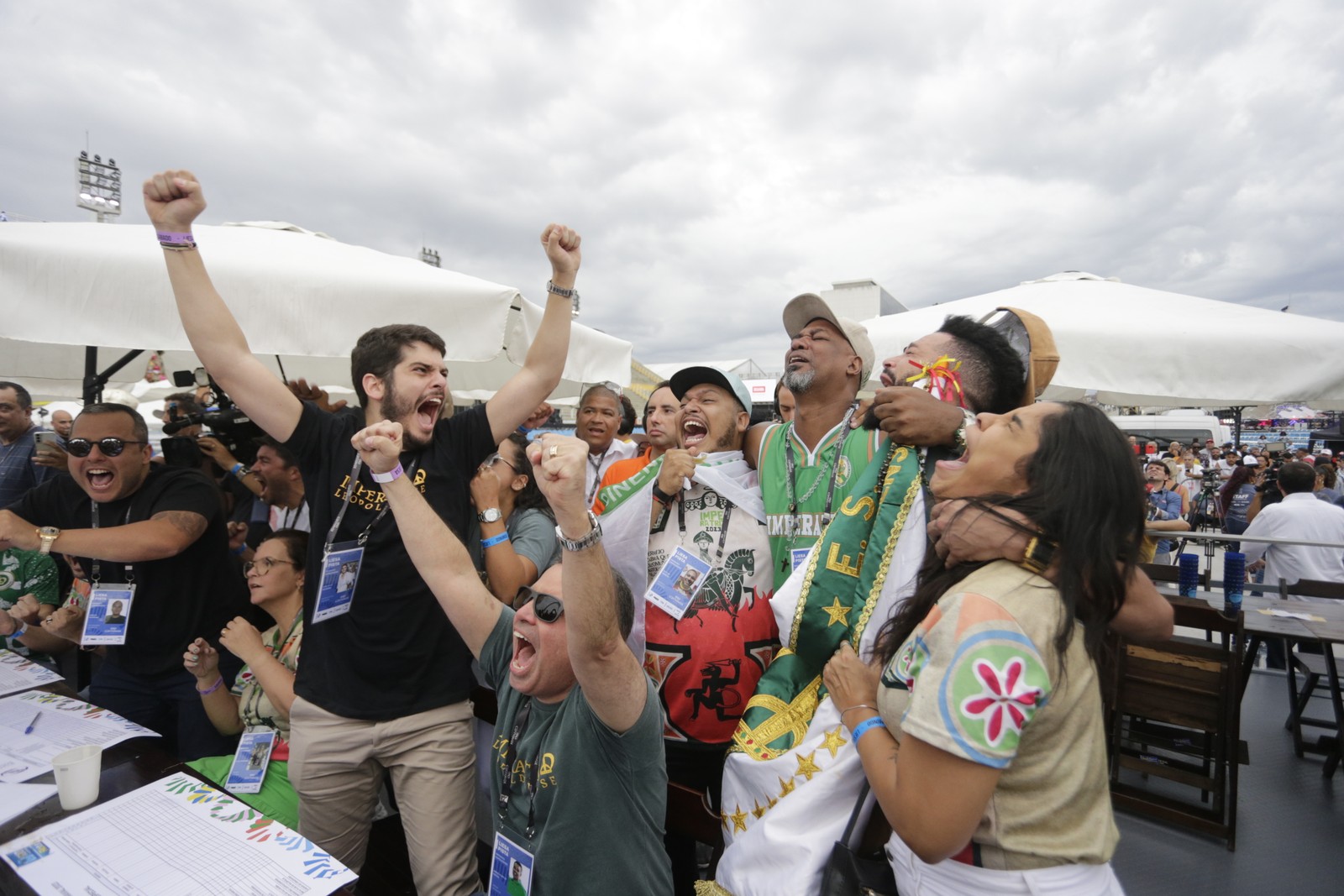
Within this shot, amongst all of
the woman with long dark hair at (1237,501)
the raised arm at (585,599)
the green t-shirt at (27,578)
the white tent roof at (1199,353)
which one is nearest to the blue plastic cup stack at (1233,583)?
the white tent roof at (1199,353)

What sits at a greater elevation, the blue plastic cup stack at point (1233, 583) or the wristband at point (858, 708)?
the blue plastic cup stack at point (1233, 583)

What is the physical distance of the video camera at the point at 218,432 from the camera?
3777mm

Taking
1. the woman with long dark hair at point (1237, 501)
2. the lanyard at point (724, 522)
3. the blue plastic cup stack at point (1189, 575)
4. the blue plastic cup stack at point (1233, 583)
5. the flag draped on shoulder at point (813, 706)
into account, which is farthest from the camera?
the woman with long dark hair at point (1237, 501)

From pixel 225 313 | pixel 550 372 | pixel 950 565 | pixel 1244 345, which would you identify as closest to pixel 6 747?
pixel 225 313

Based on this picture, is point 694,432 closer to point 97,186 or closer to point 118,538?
point 118,538

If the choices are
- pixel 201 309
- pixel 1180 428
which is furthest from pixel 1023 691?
pixel 1180 428

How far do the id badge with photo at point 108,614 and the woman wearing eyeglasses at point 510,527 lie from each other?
5.06ft

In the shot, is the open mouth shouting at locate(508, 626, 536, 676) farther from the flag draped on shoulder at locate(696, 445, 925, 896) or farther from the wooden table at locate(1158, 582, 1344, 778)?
the wooden table at locate(1158, 582, 1344, 778)

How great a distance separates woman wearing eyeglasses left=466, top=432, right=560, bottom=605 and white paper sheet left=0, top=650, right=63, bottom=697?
1.93 metres

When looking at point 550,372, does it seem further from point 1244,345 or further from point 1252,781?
point 1252,781

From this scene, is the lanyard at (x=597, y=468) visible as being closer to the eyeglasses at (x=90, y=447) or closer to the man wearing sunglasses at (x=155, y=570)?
the man wearing sunglasses at (x=155, y=570)

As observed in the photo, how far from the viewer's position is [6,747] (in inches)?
82.2

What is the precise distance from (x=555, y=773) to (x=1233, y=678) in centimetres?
348

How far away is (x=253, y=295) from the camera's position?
2.56m
